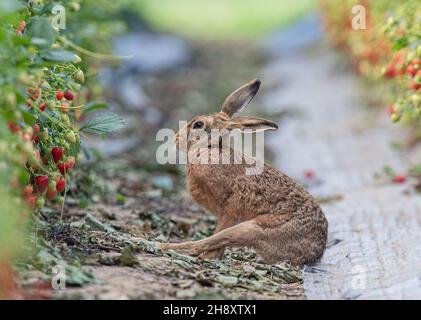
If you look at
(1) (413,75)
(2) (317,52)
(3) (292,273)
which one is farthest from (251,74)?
(3) (292,273)

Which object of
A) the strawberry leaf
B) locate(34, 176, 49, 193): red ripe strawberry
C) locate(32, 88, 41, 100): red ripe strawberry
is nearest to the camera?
locate(32, 88, 41, 100): red ripe strawberry

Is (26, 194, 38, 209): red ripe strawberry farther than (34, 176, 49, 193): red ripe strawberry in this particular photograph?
No

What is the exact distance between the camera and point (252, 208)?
5316 mm

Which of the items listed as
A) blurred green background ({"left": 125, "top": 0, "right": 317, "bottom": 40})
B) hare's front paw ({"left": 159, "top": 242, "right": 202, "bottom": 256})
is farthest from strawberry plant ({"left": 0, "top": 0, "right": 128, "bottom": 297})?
blurred green background ({"left": 125, "top": 0, "right": 317, "bottom": 40})

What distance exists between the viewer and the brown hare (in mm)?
5043

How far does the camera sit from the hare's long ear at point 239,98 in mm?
5793

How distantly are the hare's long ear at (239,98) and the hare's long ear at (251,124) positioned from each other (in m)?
0.29

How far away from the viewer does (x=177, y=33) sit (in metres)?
17.9

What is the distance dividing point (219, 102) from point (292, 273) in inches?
279

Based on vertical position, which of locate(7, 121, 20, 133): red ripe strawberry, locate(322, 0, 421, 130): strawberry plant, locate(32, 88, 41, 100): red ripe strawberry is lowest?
locate(7, 121, 20, 133): red ripe strawberry

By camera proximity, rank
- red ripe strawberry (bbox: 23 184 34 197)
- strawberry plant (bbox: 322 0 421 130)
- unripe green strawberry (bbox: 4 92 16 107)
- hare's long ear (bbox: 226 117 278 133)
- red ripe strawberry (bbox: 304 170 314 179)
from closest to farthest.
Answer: unripe green strawberry (bbox: 4 92 16 107)
red ripe strawberry (bbox: 23 184 34 197)
hare's long ear (bbox: 226 117 278 133)
strawberry plant (bbox: 322 0 421 130)
red ripe strawberry (bbox: 304 170 314 179)

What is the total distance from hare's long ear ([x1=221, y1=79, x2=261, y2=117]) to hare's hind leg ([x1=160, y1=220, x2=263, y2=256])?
1088mm

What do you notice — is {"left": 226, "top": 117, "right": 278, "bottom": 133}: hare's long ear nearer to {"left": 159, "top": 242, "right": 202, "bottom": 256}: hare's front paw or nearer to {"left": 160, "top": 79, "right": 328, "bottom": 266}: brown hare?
{"left": 160, "top": 79, "right": 328, "bottom": 266}: brown hare

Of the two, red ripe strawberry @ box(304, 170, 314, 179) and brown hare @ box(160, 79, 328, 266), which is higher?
red ripe strawberry @ box(304, 170, 314, 179)
